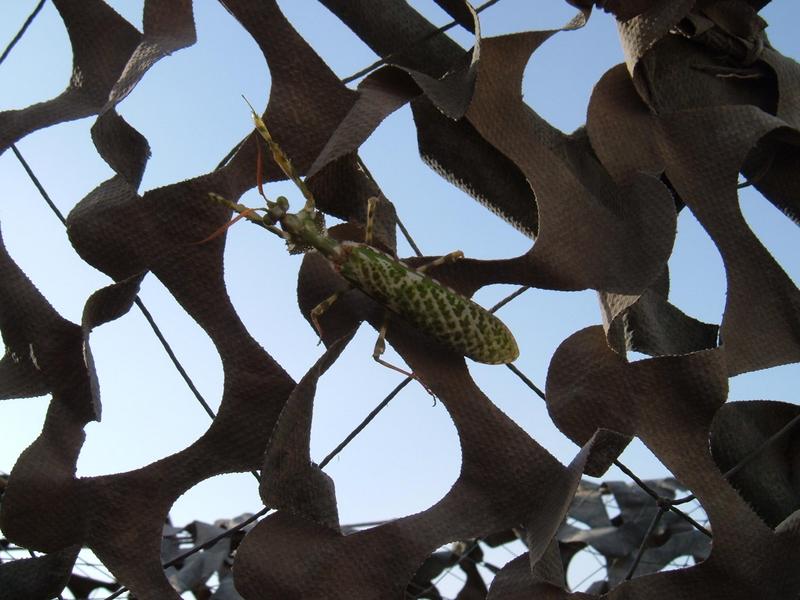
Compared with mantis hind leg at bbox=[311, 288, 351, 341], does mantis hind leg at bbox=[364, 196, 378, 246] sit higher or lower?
higher

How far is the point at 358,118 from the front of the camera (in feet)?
2.67

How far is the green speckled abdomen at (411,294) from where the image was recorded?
821mm

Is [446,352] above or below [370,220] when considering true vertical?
below

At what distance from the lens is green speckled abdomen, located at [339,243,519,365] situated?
0.82m

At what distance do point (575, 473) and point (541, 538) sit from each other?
0.06 metres

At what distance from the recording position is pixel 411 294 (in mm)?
841

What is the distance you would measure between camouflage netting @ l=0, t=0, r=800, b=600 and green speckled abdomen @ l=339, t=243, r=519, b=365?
2 centimetres

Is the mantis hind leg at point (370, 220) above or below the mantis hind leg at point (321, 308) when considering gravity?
above

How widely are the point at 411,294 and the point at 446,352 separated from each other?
7 centimetres

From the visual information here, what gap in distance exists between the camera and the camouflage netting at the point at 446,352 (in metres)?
0.74

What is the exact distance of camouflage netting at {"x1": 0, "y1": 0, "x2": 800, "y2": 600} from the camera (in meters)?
0.74

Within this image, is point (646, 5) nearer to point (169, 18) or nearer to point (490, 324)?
point (490, 324)

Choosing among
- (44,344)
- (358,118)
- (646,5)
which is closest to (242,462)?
(44,344)

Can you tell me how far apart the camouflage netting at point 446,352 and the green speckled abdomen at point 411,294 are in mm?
17
